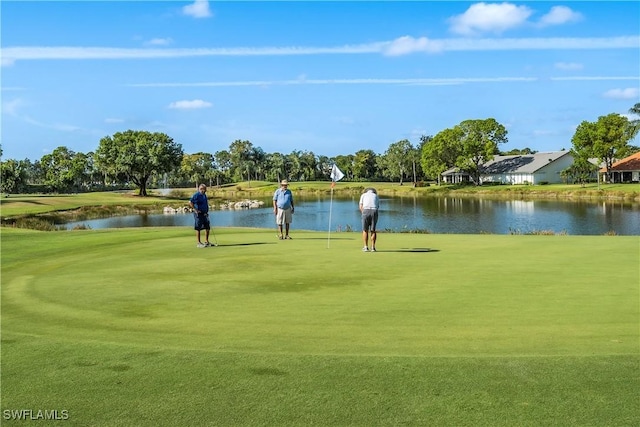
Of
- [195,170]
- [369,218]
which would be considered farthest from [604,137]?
[195,170]

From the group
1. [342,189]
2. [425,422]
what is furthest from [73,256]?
[342,189]

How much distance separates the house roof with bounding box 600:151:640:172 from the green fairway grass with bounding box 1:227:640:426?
349 ft

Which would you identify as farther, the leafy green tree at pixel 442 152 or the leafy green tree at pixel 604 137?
the leafy green tree at pixel 442 152

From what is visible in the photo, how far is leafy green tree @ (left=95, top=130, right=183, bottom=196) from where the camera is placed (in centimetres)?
10000

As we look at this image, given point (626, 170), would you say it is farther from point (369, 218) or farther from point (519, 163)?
point (369, 218)

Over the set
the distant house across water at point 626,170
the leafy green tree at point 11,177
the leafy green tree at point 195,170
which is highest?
the leafy green tree at point 195,170

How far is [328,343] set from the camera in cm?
741

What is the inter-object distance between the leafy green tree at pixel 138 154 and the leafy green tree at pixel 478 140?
59.7m

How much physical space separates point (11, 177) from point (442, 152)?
3476 inches

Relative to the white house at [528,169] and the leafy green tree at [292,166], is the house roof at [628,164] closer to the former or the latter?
the white house at [528,169]

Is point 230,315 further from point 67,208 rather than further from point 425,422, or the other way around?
point 67,208

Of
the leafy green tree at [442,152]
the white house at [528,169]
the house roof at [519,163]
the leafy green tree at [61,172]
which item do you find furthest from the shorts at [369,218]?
the leafy green tree at [61,172]

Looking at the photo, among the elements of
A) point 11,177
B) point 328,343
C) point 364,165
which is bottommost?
point 328,343

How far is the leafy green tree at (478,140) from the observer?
12056 cm
